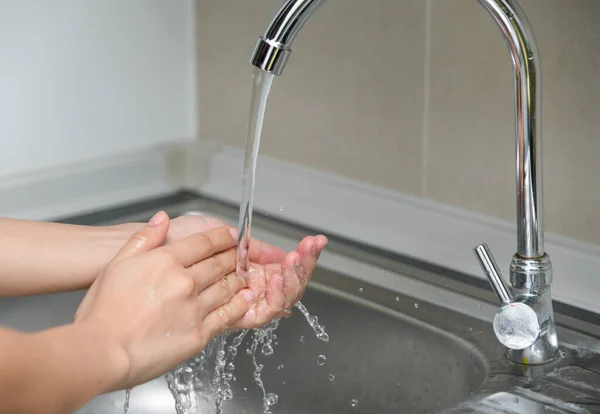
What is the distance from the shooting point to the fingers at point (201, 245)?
815mm

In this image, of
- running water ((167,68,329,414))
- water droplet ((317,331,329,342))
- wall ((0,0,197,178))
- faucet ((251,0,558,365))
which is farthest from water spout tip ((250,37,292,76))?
wall ((0,0,197,178))

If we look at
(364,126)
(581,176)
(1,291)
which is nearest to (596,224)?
(581,176)

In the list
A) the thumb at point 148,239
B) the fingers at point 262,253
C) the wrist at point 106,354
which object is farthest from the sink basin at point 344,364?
the wrist at point 106,354

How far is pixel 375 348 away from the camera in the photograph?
990 mm

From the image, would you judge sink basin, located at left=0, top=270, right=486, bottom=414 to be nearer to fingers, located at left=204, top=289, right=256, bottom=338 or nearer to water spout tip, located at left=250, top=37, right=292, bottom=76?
fingers, located at left=204, top=289, right=256, bottom=338

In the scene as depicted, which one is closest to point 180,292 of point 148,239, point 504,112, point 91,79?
point 148,239

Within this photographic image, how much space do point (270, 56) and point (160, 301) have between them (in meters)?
0.21

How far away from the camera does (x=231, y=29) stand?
129 cm

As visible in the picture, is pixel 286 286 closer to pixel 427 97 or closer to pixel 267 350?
pixel 267 350

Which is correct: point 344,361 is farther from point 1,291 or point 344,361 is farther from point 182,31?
point 182,31

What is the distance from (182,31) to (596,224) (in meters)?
0.67

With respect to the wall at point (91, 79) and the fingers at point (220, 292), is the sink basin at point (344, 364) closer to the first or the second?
the fingers at point (220, 292)

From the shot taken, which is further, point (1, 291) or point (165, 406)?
point (165, 406)

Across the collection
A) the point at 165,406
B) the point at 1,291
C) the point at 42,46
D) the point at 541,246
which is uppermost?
the point at 42,46
